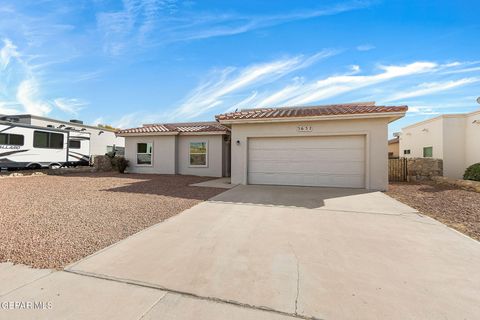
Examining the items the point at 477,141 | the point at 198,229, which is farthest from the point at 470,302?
the point at 477,141

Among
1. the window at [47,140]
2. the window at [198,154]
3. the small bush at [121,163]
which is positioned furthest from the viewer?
the small bush at [121,163]

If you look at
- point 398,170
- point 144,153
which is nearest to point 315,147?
point 398,170

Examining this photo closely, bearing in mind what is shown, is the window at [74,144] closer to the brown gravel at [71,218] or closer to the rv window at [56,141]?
the rv window at [56,141]

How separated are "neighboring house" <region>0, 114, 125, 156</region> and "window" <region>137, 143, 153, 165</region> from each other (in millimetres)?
5261

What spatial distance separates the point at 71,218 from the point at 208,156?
949 cm

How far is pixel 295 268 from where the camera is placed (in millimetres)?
2988

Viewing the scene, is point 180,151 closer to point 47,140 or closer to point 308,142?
point 308,142

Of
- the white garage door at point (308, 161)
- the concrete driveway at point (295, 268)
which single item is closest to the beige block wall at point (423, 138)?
the white garage door at point (308, 161)

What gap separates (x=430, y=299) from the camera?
2348 mm

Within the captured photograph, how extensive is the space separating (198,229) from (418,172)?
13.2 meters

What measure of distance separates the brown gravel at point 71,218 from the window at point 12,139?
251 inches

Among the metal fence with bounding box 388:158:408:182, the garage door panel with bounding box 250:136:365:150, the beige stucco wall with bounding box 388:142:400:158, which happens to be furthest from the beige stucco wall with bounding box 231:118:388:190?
the beige stucco wall with bounding box 388:142:400:158

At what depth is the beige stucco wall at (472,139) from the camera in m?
12.0

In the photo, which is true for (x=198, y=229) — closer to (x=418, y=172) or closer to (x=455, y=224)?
(x=455, y=224)
